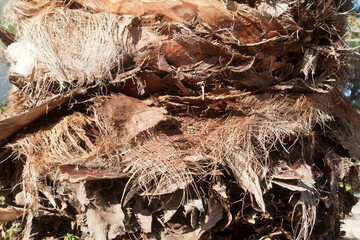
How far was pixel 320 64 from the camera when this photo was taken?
87.4 inches

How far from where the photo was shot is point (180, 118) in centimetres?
204

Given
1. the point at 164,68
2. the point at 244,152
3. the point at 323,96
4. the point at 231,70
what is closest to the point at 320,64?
the point at 323,96

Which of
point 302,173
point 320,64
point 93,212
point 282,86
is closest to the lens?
point 93,212

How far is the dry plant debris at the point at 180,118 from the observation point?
5.87 feet

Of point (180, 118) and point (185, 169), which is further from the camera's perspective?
point (180, 118)

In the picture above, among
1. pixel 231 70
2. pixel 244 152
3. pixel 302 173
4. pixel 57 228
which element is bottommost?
pixel 57 228

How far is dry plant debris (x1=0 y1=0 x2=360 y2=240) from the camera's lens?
5.87 ft

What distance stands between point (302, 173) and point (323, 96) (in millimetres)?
582

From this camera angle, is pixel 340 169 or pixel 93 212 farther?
pixel 340 169

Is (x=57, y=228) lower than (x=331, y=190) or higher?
lower

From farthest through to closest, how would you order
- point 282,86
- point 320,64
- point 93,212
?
point 320,64
point 282,86
point 93,212

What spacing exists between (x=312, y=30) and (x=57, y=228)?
1.99 metres

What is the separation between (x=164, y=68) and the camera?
6.56 feet

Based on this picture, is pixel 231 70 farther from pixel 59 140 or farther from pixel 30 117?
pixel 30 117
